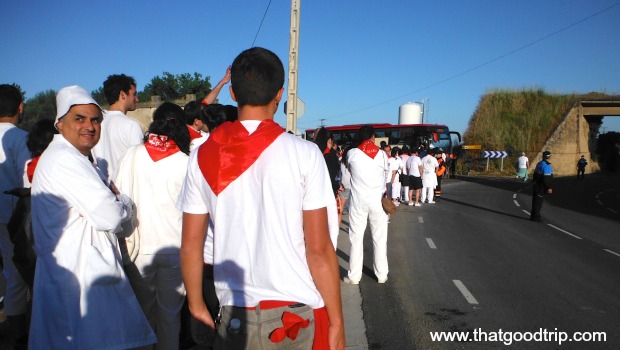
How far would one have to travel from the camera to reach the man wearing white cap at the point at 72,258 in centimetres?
234

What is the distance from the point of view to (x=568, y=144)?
45438 mm

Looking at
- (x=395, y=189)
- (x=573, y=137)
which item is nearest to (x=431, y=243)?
(x=395, y=189)

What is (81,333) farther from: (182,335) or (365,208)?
(365,208)

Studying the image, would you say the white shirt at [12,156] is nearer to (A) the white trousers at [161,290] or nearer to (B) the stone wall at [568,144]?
(A) the white trousers at [161,290]

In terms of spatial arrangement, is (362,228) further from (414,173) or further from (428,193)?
(428,193)

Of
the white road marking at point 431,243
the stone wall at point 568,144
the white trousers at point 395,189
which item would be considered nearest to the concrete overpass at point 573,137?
the stone wall at point 568,144

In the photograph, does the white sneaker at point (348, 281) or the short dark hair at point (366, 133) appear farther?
the white sneaker at point (348, 281)

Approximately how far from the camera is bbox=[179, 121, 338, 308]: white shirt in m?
1.83

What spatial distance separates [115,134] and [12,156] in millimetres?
980

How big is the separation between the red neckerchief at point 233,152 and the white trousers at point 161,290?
1.53 m

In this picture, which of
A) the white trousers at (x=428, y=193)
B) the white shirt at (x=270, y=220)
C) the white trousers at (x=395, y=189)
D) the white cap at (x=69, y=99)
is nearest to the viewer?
the white shirt at (x=270, y=220)

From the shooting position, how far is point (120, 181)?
3.21 m

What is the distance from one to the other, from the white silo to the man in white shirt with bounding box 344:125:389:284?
36.4 metres

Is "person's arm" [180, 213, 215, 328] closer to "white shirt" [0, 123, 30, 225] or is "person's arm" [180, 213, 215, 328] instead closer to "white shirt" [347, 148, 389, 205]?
"white shirt" [0, 123, 30, 225]
